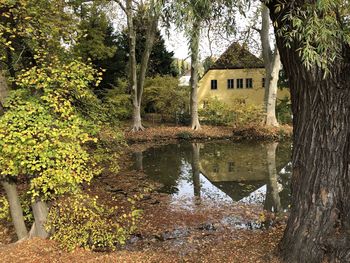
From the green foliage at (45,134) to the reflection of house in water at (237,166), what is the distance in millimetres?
6724

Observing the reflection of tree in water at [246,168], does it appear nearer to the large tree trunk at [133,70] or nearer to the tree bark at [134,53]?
the large tree trunk at [133,70]

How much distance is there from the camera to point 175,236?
781 centimetres

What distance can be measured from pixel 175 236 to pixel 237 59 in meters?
24.8

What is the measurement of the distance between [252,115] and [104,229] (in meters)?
21.4

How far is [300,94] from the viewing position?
15.7 ft

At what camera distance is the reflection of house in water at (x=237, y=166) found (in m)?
12.4

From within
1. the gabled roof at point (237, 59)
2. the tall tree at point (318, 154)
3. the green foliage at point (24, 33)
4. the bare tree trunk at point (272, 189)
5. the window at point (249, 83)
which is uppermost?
the gabled roof at point (237, 59)

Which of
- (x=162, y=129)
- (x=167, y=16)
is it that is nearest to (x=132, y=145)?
(x=162, y=129)

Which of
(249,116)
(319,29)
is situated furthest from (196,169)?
(319,29)

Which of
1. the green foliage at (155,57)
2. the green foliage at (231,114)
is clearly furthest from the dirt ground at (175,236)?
the green foliage at (155,57)

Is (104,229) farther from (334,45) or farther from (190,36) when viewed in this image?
(334,45)

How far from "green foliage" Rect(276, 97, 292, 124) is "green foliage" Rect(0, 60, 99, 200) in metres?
25.7

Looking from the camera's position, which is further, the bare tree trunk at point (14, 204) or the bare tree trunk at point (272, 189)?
the bare tree trunk at point (272, 189)

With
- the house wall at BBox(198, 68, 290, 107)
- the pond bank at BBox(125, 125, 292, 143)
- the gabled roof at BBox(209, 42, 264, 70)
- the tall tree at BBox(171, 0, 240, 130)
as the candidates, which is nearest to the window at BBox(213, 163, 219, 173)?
the pond bank at BBox(125, 125, 292, 143)
